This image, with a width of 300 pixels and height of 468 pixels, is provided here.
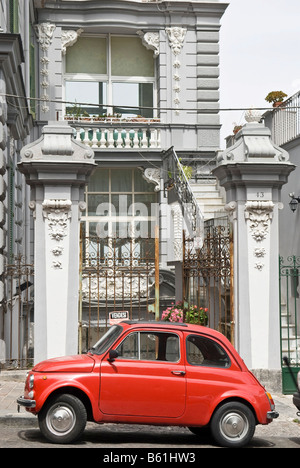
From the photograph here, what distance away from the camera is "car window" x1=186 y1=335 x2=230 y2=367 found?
34.1 feet

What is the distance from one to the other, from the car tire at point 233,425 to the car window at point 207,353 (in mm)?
588

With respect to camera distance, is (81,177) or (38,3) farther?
(38,3)

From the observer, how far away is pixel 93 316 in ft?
68.2

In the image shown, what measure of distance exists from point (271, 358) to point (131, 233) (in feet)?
44.1

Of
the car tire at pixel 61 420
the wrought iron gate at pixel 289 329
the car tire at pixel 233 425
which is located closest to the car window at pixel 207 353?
the car tire at pixel 233 425

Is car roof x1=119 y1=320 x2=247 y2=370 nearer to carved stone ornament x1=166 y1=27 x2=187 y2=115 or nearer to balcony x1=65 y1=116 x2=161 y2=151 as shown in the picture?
balcony x1=65 y1=116 x2=161 y2=151

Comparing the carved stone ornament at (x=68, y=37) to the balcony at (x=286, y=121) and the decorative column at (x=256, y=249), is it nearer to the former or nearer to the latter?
the balcony at (x=286, y=121)

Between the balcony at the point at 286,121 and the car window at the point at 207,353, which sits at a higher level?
the balcony at the point at 286,121

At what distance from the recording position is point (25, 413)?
1141cm

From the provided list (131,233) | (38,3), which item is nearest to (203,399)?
(131,233)

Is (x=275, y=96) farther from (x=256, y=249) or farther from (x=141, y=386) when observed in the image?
(x=141, y=386)

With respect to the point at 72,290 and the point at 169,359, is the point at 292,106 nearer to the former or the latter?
the point at 72,290

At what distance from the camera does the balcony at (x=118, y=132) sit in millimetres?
26719

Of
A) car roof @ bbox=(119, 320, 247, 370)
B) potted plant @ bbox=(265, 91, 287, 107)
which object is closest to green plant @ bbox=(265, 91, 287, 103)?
potted plant @ bbox=(265, 91, 287, 107)
